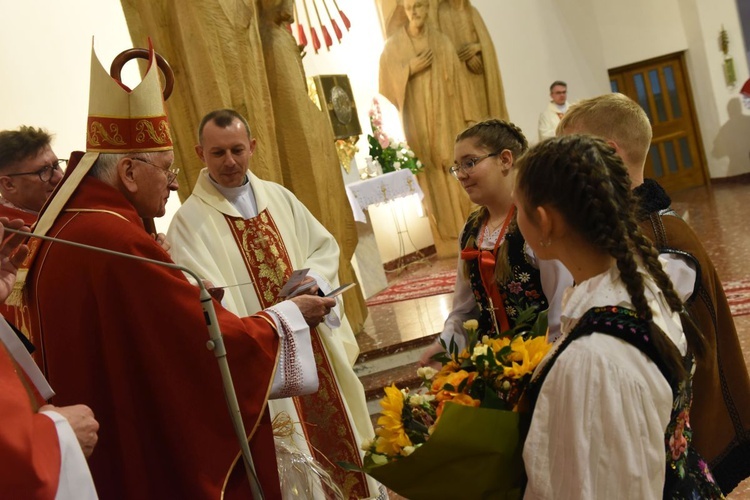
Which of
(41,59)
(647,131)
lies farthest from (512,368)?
(41,59)

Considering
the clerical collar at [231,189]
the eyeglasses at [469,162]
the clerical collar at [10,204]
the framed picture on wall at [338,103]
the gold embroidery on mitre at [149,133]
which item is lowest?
the eyeglasses at [469,162]

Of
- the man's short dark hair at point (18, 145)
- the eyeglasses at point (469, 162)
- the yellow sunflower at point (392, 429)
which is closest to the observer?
the yellow sunflower at point (392, 429)

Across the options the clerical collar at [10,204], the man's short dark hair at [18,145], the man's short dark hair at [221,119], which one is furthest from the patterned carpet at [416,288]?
the man's short dark hair at [18,145]

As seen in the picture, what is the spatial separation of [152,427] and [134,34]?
317cm

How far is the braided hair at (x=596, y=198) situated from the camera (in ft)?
4.93

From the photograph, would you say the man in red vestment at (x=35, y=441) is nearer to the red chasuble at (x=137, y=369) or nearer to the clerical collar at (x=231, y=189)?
the red chasuble at (x=137, y=369)

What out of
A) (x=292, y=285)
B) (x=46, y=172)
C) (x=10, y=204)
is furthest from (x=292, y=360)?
(x=10, y=204)

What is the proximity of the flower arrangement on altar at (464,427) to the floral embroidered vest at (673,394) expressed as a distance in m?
0.09

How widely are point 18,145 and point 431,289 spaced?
18.7 feet

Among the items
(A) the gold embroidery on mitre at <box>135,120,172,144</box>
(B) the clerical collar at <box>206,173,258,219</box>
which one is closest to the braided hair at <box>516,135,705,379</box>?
(A) the gold embroidery on mitre at <box>135,120,172,144</box>

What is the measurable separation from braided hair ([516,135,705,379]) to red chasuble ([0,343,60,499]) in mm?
1096

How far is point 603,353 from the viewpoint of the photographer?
141 cm

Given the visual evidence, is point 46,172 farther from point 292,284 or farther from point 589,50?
point 589,50

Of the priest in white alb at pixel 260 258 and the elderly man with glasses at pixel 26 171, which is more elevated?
the elderly man with glasses at pixel 26 171
